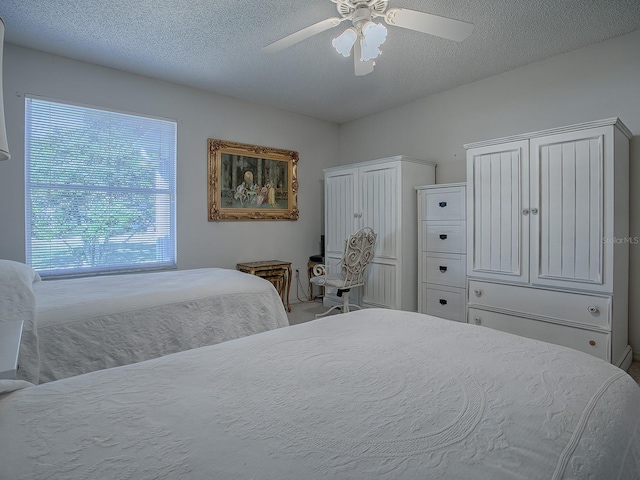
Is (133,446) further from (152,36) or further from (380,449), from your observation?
(152,36)

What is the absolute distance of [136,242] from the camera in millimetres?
3766

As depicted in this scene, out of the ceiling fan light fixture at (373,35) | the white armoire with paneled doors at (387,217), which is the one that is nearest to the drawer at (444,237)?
the white armoire with paneled doors at (387,217)

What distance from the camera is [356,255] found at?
3.92 meters

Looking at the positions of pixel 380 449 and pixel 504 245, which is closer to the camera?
pixel 380 449

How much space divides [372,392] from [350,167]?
146 inches

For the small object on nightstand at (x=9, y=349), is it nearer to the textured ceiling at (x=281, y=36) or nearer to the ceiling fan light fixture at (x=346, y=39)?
the ceiling fan light fixture at (x=346, y=39)

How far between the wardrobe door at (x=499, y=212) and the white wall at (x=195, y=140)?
2478 mm

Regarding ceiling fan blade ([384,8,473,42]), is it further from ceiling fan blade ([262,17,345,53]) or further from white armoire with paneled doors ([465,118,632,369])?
white armoire with paneled doors ([465,118,632,369])

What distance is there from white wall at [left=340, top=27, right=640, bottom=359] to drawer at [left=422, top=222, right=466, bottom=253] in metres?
0.70

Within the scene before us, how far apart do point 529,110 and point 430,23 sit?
2.02 m

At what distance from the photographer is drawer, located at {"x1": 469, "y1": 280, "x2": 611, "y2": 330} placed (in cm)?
254

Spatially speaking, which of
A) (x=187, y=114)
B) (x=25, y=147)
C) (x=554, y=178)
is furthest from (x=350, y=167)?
(x=25, y=147)

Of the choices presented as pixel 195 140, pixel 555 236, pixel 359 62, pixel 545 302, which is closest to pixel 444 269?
pixel 545 302

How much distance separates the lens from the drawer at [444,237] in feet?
11.7
